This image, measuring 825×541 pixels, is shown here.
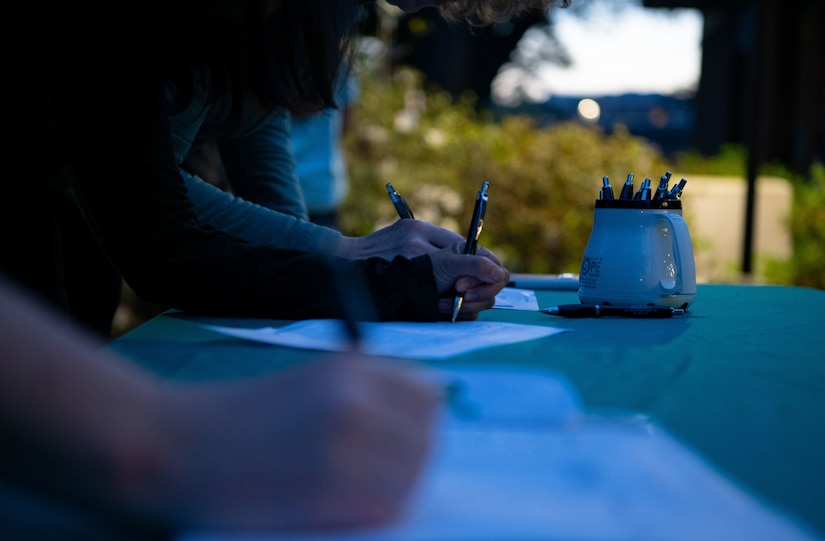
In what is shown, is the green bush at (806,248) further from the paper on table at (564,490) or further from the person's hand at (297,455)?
the person's hand at (297,455)

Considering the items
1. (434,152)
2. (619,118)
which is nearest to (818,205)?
(434,152)

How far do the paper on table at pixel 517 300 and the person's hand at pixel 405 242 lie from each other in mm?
112

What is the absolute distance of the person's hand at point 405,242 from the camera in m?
1.44

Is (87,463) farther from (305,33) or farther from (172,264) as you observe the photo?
(305,33)

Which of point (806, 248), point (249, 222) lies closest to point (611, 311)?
point (249, 222)

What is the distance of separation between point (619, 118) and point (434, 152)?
81.2ft

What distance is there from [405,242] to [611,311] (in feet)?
1.11

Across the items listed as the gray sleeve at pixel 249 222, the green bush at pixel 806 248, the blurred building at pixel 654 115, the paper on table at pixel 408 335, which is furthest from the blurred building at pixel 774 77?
the blurred building at pixel 654 115

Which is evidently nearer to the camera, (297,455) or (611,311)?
(297,455)

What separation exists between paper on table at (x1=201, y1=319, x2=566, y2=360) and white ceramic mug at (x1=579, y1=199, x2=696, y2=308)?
0.80 feet

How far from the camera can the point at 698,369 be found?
38.6 inches

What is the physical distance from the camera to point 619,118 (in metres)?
30.2

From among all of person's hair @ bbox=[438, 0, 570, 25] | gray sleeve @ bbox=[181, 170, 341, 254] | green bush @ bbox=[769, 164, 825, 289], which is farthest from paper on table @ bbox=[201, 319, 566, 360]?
green bush @ bbox=[769, 164, 825, 289]

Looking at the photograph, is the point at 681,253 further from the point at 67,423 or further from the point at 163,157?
the point at 67,423
